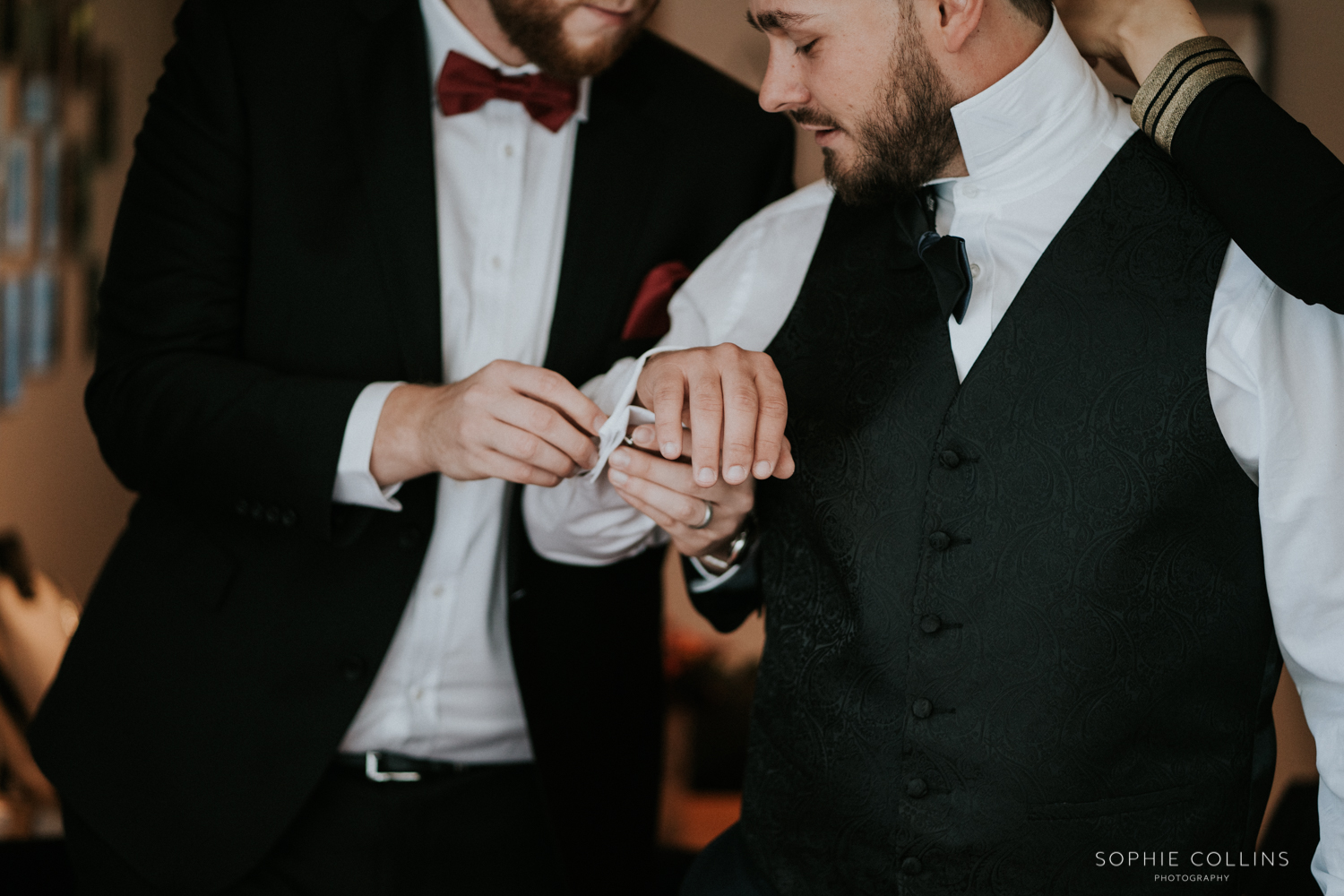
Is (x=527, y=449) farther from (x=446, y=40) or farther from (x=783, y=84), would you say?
(x=446, y=40)

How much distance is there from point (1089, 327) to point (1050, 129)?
0.26 m

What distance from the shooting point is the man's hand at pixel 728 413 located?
46.1 inches

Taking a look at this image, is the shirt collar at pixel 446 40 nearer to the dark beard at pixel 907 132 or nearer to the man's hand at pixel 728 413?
the dark beard at pixel 907 132

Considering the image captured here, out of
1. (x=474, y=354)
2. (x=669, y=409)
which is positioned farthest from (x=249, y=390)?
(x=669, y=409)

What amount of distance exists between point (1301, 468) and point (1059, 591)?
26cm

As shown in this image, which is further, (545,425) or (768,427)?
(545,425)

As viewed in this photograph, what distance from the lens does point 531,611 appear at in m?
1.77

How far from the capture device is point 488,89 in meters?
1.75

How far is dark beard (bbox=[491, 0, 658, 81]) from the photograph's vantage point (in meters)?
1.70

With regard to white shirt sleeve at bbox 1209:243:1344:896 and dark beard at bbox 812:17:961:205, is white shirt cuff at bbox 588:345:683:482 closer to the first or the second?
dark beard at bbox 812:17:961:205

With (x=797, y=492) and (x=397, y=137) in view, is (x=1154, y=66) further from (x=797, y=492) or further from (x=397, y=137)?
(x=397, y=137)

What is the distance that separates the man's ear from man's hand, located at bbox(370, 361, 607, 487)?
60 centimetres

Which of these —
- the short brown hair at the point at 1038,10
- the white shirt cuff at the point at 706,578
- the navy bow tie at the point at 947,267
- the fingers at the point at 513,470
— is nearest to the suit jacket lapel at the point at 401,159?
the fingers at the point at 513,470

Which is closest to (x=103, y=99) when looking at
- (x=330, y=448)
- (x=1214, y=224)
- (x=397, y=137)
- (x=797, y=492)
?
(x=397, y=137)
